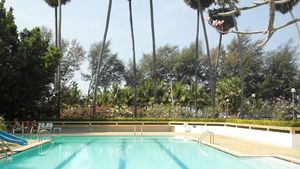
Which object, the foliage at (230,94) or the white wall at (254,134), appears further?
the foliage at (230,94)

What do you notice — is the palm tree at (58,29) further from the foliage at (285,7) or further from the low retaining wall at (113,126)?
the foliage at (285,7)

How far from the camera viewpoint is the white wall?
16.8 meters

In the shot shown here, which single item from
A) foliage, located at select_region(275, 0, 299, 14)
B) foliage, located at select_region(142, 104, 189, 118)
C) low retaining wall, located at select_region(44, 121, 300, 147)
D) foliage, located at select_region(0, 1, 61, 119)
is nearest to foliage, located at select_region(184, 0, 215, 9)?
foliage, located at select_region(275, 0, 299, 14)

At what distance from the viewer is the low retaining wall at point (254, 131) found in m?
16.8

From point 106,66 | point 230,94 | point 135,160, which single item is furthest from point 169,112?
point 106,66

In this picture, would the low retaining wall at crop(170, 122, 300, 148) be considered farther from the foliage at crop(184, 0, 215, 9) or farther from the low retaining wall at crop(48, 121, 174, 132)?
the foliage at crop(184, 0, 215, 9)

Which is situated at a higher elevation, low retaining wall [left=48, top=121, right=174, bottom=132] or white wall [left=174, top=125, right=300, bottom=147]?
low retaining wall [left=48, top=121, right=174, bottom=132]

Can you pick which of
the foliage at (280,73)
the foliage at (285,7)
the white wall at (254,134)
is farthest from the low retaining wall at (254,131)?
the foliage at (280,73)

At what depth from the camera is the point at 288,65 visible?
2012 inches

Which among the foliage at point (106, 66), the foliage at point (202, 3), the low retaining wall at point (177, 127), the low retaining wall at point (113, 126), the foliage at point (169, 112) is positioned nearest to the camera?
the low retaining wall at point (177, 127)

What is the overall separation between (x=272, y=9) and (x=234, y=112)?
45375 mm

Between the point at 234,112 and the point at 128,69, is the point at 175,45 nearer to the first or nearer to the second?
the point at 128,69

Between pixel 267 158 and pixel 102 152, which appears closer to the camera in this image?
pixel 267 158

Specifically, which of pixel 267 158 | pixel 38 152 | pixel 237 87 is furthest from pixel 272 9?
pixel 237 87
